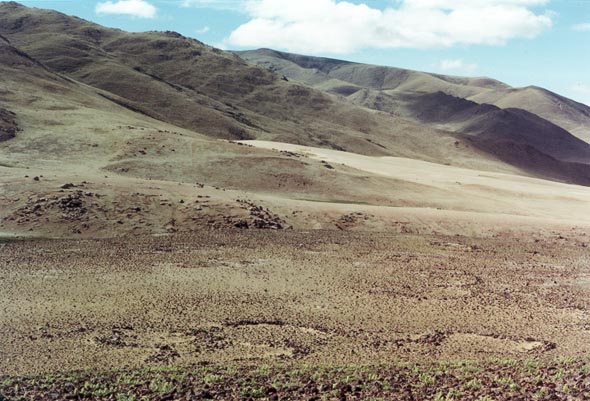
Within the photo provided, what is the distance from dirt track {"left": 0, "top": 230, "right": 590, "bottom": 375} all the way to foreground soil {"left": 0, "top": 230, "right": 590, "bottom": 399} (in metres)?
0.07

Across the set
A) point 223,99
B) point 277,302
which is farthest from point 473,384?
point 223,99

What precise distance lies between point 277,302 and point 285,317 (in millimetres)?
1257

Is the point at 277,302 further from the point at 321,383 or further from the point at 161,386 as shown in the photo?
the point at 161,386

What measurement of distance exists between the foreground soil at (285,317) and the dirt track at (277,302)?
69 mm

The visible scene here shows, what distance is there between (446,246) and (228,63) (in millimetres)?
107139

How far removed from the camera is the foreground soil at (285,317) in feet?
37.7

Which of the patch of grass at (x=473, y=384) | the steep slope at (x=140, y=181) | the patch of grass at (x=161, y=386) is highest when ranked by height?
the steep slope at (x=140, y=181)

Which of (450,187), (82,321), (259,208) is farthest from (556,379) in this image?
(450,187)

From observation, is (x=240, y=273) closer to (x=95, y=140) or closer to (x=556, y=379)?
(x=556, y=379)

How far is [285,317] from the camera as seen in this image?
1619 centimetres

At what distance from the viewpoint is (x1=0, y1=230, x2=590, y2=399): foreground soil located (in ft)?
37.7

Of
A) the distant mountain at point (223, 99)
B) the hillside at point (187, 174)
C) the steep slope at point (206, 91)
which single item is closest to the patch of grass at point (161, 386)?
the hillside at point (187, 174)

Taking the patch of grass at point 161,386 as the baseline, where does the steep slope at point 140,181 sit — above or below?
above

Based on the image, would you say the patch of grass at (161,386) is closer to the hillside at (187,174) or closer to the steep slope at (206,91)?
the hillside at (187,174)
